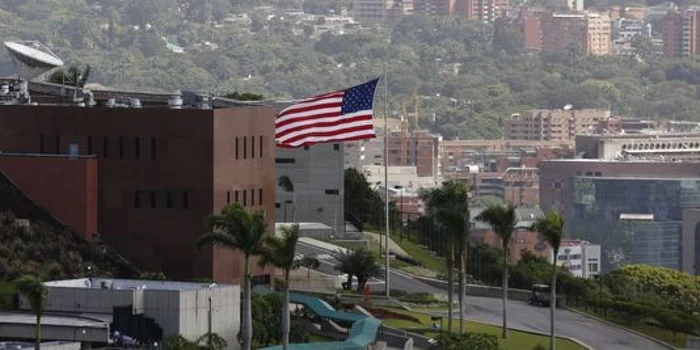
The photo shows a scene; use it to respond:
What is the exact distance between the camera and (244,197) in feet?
154

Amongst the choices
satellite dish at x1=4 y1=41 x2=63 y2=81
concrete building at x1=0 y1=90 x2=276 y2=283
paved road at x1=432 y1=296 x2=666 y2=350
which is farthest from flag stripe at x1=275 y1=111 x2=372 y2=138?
satellite dish at x1=4 y1=41 x2=63 y2=81

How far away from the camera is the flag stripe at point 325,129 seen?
153 ft

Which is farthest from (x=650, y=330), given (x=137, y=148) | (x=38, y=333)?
(x=38, y=333)

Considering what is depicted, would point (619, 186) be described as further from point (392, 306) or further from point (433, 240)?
point (392, 306)

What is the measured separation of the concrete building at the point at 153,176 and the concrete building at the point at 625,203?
292 ft

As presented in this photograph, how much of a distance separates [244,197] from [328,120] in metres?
1.87

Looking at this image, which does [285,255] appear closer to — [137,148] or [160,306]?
[160,306]

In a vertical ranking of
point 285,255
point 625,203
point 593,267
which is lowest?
point 593,267

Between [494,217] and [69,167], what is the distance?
7168 millimetres

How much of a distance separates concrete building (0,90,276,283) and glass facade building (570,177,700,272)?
297ft

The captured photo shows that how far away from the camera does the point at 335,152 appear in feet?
224

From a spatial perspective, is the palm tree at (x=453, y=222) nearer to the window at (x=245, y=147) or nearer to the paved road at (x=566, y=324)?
the paved road at (x=566, y=324)

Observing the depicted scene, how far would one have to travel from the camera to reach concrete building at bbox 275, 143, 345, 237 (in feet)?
221

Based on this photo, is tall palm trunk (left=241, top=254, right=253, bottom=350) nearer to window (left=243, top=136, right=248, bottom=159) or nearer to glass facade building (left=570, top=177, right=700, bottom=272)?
window (left=243, top=136, right=248, bottom=159)
